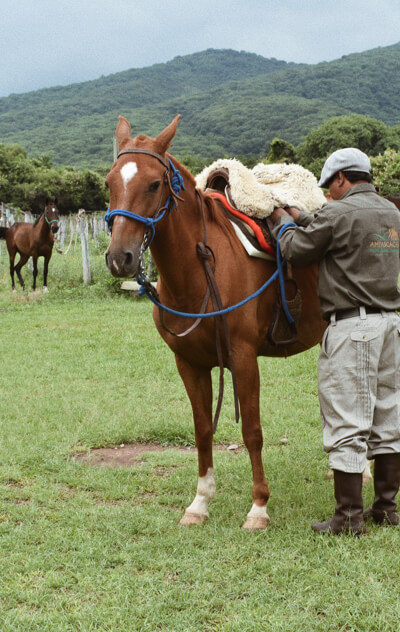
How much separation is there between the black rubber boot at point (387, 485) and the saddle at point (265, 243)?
99 cm

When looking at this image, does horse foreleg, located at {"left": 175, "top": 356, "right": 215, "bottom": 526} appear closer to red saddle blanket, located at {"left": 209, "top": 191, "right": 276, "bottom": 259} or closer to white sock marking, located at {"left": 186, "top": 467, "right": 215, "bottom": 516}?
white sock marking, located at {"left": 186, "top": 467, "right": 215, "bottom": 516}

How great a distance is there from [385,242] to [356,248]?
173 millimetres

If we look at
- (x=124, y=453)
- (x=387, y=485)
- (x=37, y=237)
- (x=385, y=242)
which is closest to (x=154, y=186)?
(x=385, y=242)

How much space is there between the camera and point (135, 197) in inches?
124

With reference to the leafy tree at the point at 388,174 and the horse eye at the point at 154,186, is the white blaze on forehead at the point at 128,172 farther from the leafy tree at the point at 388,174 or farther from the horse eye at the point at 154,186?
the leafy tree at the point at 388,174

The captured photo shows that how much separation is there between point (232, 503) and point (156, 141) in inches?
96.9

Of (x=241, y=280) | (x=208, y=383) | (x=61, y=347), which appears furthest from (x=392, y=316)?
(x=61, y=347)

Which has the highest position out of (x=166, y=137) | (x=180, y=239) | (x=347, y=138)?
(x=347, y=138)

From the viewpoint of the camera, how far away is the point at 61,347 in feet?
31.4

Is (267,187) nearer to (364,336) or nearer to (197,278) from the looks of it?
(197,278)

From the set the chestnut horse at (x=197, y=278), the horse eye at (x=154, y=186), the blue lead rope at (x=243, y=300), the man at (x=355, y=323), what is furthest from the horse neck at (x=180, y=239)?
the man at (x=355, y=323)

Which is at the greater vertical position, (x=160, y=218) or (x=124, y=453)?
(x=160, y=218)

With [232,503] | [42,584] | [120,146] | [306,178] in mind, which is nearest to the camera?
[42,584]

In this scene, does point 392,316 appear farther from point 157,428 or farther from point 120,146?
point 157,428
